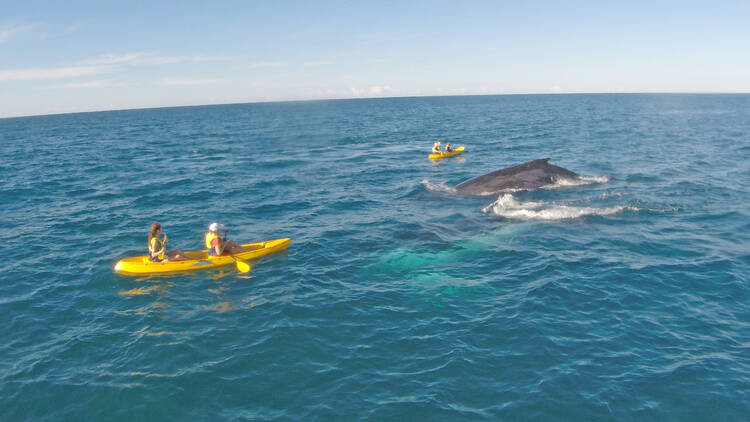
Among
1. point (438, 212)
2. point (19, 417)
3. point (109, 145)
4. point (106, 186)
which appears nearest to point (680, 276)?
point (438, 212)

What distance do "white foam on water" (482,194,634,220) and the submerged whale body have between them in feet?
9.55

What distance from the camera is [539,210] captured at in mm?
25141

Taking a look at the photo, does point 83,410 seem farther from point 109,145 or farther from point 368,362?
point 109,145

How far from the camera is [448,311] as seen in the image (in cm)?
1491

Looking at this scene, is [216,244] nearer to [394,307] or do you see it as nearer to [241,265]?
[241,265]

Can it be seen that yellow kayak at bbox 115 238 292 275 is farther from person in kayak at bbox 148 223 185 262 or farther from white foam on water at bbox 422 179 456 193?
white foam on water at bbox 422 179 456 193

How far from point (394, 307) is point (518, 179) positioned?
17921 mm

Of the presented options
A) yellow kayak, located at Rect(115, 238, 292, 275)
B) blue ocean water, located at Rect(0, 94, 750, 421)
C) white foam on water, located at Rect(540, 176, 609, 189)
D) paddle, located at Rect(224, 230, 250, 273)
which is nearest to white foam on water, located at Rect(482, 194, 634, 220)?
blue ocean water, located at Rect(0, 94, 750, 421)

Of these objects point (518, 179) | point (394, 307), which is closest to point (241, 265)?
point (394, 307)

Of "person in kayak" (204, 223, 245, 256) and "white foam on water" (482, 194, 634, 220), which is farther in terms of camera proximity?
"white foam on water" (482, 194, 634, 220)

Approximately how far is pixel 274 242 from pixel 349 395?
10827 millimetres

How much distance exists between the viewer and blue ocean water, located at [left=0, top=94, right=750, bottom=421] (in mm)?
11000

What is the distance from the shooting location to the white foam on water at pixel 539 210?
24172 millimetres

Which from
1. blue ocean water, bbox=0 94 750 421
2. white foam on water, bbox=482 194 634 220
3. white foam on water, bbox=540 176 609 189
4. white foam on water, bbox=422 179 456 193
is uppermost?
white foam on water, bbox=540 176 609 189
